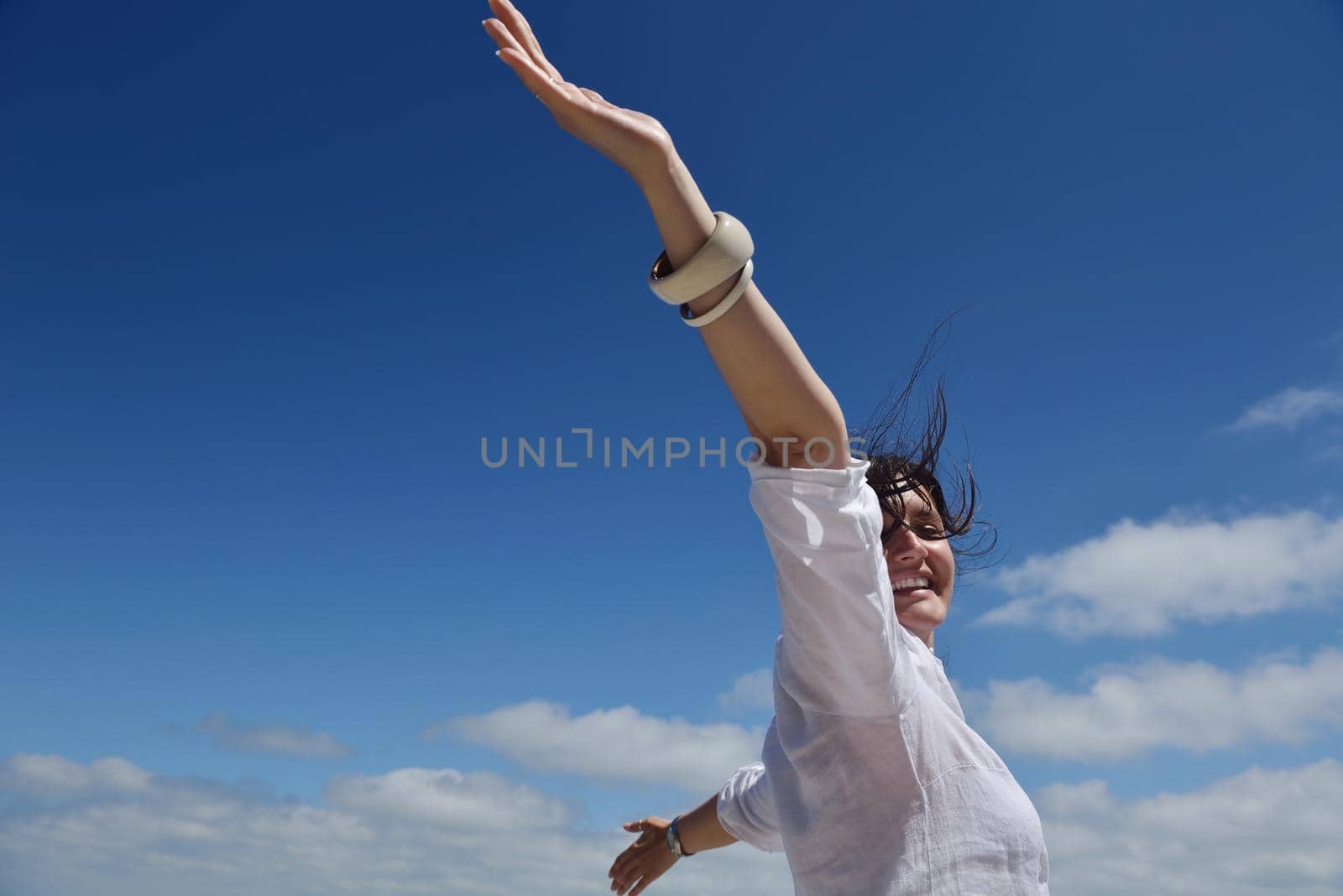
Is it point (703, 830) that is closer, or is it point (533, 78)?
point (533, 78)

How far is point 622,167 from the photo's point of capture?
5.26 ft

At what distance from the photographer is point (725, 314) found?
1.64 meters

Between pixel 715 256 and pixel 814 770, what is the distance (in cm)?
121

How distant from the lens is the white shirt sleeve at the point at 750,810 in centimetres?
349

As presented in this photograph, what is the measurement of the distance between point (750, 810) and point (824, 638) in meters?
2.00

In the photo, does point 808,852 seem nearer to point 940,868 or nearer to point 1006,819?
point 940,868

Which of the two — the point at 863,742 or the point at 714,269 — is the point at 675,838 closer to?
the point at 863,742

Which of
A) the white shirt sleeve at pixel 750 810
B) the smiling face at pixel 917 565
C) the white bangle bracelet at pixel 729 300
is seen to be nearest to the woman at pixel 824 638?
the white bangle bracelet at pixel 729 300

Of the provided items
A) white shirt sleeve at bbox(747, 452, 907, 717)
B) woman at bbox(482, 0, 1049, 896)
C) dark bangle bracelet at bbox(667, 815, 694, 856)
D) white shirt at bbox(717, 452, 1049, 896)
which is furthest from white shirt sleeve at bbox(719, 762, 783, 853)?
white shirt sleeve at bbox(747, 452, 907, 717)

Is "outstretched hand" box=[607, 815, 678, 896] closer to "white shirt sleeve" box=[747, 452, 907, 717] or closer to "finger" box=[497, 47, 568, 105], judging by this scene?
"white shirt sleeve" box=[747, 452, 907, 717]

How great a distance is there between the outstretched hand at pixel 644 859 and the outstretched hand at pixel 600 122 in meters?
3.41

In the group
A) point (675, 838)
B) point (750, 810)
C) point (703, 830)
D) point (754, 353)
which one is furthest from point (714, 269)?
point (675, 838)

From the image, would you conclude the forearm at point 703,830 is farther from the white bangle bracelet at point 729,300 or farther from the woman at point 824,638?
the white bangle bracelet at point 729,300

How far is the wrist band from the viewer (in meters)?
1.59
